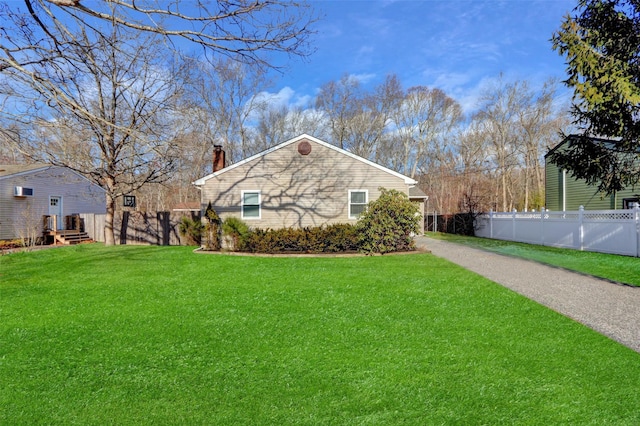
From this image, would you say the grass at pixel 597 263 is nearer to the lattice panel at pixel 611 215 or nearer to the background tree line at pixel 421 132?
the lattice panel at pixel 611 215

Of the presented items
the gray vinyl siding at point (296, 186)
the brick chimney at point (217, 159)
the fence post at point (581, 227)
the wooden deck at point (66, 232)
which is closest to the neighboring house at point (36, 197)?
the wooden deck at point (66, 232)

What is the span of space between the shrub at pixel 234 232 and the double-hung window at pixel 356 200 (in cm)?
438

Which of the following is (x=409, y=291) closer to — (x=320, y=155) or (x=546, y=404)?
(x=546, y=404)

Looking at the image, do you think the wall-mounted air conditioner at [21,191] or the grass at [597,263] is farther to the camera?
the wall-mounted air conditioner at [21,191]

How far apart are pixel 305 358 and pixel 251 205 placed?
12.1 m

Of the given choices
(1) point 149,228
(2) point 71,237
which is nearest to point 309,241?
(1) point 149,228

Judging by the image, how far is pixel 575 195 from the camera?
19672mm

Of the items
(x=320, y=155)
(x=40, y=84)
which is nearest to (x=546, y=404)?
(x=40, y=84)

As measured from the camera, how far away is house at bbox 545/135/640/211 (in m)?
17.0

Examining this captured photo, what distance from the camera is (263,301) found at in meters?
6.10

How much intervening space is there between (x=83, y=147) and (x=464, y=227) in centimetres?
2156

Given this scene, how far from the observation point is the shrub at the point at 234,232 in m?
13.6

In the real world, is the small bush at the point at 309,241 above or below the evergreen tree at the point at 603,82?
below

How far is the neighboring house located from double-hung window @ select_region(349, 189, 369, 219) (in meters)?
14.5
